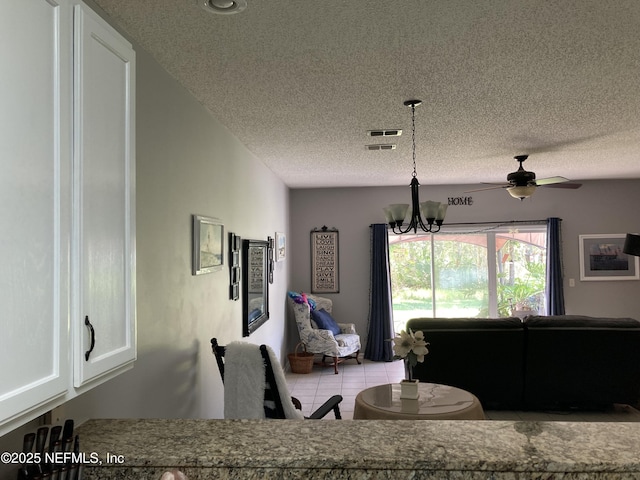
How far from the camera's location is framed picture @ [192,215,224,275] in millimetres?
2812

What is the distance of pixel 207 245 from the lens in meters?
3.01

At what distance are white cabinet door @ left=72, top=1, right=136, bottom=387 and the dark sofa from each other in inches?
134

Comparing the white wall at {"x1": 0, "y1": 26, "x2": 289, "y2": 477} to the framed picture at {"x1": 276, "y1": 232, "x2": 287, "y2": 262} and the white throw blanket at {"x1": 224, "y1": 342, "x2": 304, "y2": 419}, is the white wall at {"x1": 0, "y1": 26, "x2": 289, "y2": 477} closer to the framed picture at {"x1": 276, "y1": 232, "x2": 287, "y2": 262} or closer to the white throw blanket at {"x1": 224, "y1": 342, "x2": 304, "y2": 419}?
the white throw blanket at {"x1": 224, "y1": 342, "x2": 304, "y2": 419}

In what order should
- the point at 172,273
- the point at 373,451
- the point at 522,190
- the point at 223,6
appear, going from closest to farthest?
the point at 373,451 < the point at 223,6 < the point at 172,273 < the point at 522,190

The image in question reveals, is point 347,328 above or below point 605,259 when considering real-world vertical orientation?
below

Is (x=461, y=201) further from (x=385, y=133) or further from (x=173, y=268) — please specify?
(x=173, y=268)

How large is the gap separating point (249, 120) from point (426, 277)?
4.61 m

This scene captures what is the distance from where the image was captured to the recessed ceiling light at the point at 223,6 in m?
1.78

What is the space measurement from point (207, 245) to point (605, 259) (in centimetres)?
618

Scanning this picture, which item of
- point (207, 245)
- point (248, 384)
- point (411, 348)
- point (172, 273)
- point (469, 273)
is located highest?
point (207, 245)

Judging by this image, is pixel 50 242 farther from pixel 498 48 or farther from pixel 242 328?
pixel 242 328

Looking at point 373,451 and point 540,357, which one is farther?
point 540,357

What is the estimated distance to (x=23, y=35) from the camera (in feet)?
3.30

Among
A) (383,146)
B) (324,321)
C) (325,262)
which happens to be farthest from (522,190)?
(325,262)
